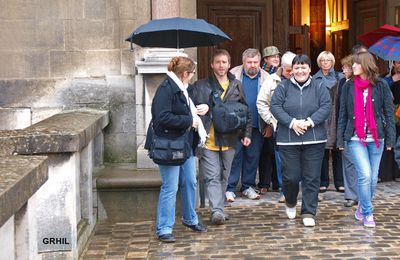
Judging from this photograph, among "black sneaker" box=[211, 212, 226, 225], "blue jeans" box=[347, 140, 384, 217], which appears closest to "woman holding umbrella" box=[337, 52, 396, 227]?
"blue jeans" box=[347, 140, 384, 217]

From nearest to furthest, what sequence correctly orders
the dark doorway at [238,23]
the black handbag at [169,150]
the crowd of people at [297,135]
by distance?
the black handbag at [169,150]
the crowd of people at [297,135]
the dark doorway at [238,23]

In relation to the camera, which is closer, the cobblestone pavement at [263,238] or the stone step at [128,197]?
the cobblestone pavement at [263,238]

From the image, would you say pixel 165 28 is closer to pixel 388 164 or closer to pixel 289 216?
pixel 289 216

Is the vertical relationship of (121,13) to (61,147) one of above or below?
above

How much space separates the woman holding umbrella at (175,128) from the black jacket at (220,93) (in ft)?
1.46

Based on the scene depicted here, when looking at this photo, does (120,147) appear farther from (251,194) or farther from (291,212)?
(291,212)

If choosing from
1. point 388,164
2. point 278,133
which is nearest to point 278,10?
point 388,164

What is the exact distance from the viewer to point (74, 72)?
8.35 metres

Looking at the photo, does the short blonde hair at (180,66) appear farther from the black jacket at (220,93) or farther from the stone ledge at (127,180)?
the stone ledge at (127,180)

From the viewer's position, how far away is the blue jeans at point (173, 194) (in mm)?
6594

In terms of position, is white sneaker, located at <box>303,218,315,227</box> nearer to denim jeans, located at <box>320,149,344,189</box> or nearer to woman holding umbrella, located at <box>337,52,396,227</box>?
woman holding umbrella, located at <box>337,52,396,227</box>

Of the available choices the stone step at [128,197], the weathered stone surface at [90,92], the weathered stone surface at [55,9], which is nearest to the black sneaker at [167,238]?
the stone step at [128,197]

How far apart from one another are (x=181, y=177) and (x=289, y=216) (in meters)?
1.30

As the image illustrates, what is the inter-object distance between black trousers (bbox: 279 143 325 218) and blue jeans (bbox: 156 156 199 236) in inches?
38.3
